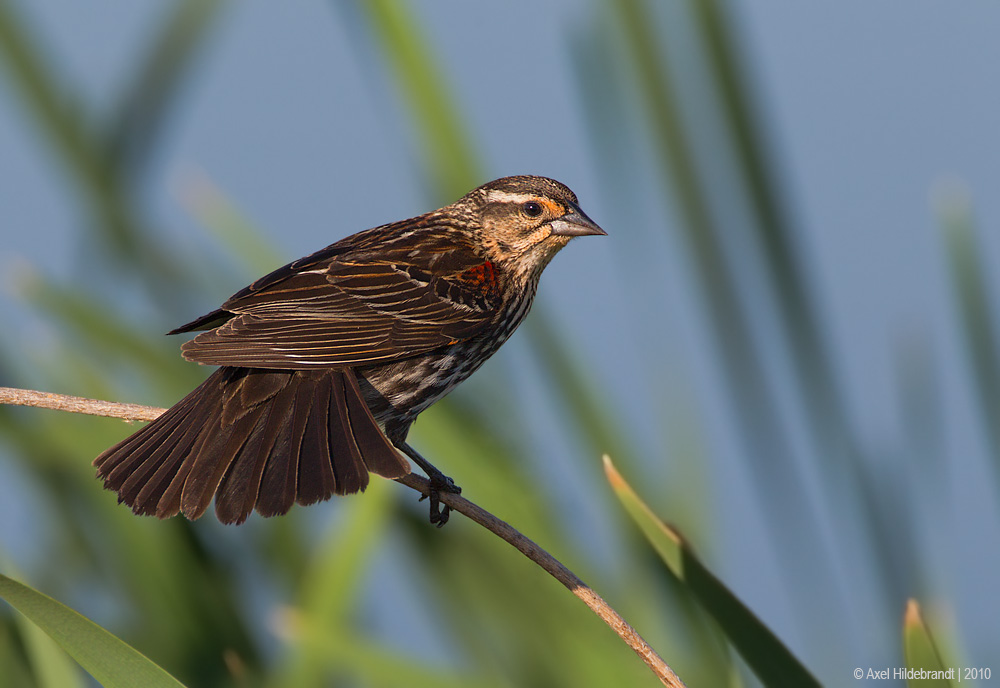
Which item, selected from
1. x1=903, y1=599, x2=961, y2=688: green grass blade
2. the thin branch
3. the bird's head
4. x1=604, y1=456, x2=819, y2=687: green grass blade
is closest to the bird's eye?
the bird's head

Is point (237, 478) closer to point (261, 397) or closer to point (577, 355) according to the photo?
point (261, 397)

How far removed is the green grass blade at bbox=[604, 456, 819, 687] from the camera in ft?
4.06

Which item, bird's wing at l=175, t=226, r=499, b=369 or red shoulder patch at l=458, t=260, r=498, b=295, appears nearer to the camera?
bird's wing at l=175, t=226, r=499, b=369

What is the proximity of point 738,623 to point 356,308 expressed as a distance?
1035 millimetres

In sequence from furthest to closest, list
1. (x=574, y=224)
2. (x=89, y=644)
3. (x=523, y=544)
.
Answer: (x=574, y=224) < (x=523, y=544) < (x=89, y=644)

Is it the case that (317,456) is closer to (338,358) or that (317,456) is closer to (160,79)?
(338,358)

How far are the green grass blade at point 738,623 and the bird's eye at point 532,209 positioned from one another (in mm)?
1247

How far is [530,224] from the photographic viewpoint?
240 cm

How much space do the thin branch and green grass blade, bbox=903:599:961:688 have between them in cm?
26

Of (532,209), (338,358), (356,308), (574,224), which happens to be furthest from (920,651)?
(532,209)

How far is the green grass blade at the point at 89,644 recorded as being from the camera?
38.6 inches

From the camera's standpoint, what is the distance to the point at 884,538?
253cm

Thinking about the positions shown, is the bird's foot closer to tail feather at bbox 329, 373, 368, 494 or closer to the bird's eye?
tail feather at bbox 329, 373, 368, 494

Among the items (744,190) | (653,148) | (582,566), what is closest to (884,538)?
(582,566)
